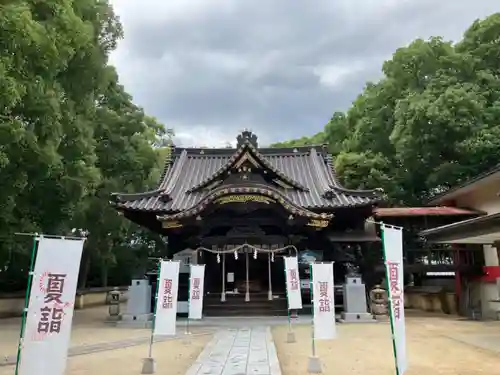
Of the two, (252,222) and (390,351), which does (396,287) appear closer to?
(390,351)

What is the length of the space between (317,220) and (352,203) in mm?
1565

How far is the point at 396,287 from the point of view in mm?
5238

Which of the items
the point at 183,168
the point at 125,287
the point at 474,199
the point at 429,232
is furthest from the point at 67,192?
the point at 125,287

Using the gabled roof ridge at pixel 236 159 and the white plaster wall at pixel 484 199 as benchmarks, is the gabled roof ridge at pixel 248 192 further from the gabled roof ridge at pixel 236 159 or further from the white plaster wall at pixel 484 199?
the white plaster wall at pixel 484 199

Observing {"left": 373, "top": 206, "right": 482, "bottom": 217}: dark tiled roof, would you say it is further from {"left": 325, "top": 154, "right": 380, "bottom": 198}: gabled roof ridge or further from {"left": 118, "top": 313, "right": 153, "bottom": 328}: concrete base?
{"left": 118, "top": 313, "right": 153, "bottom": 328}: concrete base

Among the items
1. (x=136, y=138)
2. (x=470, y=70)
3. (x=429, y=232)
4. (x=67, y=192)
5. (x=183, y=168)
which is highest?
(x=470, y=70)

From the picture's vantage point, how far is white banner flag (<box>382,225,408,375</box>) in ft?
16.1

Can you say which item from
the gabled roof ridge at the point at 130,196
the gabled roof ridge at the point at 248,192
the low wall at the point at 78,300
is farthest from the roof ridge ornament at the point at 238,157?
the low wall at the point at 78,300

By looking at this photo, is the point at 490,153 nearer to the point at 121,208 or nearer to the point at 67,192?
the point at 121,208

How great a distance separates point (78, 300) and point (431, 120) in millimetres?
19175

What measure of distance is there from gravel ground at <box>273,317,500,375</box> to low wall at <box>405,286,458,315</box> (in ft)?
14.7

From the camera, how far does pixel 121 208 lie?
16.2 meters

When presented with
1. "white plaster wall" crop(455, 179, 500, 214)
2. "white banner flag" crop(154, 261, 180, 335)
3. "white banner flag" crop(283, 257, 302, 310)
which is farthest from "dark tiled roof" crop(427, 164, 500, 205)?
"white banner flag" crop(154, 261, 180, 335)

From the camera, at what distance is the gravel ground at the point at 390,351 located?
23.4 feet
